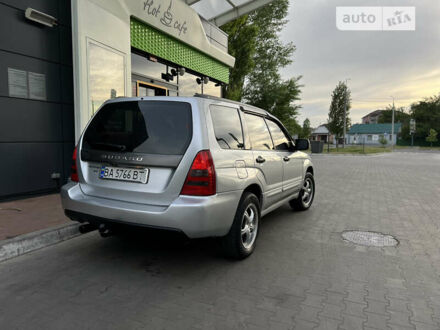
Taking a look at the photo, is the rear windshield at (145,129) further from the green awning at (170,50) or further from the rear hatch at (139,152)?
the green awning at (170,50)

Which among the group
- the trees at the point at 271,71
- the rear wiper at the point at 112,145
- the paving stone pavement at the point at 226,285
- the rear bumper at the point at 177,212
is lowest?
the paving stone pavement at the point at 226,285

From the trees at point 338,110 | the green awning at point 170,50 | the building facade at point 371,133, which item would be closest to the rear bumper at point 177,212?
the green awning at point 170,50

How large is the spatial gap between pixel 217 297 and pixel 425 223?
171 inches

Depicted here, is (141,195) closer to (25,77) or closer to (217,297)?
(217,297)

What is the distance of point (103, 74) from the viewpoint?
7480 mm

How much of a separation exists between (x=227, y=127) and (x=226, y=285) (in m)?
1.63

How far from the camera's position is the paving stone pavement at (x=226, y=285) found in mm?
2479

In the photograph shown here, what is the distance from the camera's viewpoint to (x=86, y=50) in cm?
685

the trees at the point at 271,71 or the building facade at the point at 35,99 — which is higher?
the trees at the point at 271,71

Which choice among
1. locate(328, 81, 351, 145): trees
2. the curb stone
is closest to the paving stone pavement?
the curb stone

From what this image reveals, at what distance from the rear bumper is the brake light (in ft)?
0.18

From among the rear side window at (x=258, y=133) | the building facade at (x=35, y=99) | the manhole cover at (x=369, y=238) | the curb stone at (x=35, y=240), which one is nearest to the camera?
the curb stone at (x=35, y=240)

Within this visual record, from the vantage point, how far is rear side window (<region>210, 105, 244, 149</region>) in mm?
3354

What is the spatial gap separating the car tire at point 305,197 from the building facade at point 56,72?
4600mm
